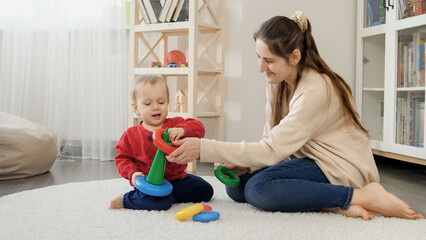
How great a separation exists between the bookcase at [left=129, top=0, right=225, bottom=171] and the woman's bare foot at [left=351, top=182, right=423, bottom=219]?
1.03 meters

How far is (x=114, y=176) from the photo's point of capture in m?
2.02

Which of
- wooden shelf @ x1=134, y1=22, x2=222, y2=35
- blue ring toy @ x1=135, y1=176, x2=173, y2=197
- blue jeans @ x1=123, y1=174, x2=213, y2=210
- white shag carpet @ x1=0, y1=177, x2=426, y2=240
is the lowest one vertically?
white shag carpet @ x1=0, y1=177, x2=426, y2=240

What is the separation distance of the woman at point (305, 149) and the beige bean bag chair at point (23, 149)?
101 centimetres

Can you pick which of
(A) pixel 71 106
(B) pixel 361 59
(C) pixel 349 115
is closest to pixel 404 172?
(B) pixel 361 59

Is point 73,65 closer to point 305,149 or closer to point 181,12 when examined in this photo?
point 181,12

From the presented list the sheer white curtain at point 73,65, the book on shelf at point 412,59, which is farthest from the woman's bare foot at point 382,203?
the sheer white curtain at point 73,65

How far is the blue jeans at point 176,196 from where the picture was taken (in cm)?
134

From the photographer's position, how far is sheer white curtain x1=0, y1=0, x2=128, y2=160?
8.47ft

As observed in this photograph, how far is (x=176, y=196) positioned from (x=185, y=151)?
25 centimetres

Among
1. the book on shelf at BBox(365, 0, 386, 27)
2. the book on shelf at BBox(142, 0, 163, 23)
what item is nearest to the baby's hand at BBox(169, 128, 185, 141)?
the book on shelf at BBox(142, 0, 163, 23)

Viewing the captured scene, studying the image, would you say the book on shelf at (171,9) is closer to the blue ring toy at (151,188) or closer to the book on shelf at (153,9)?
the book on shelf at (153,9)

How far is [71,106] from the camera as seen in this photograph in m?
2.61

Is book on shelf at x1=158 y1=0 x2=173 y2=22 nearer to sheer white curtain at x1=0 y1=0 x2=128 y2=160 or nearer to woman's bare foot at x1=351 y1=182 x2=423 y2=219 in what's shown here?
Result: sheer white curtain at x1=0 y1=0 x2=128 y2=160

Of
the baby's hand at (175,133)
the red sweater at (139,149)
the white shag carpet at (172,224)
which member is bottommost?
the white shag carpet at (172,224)
